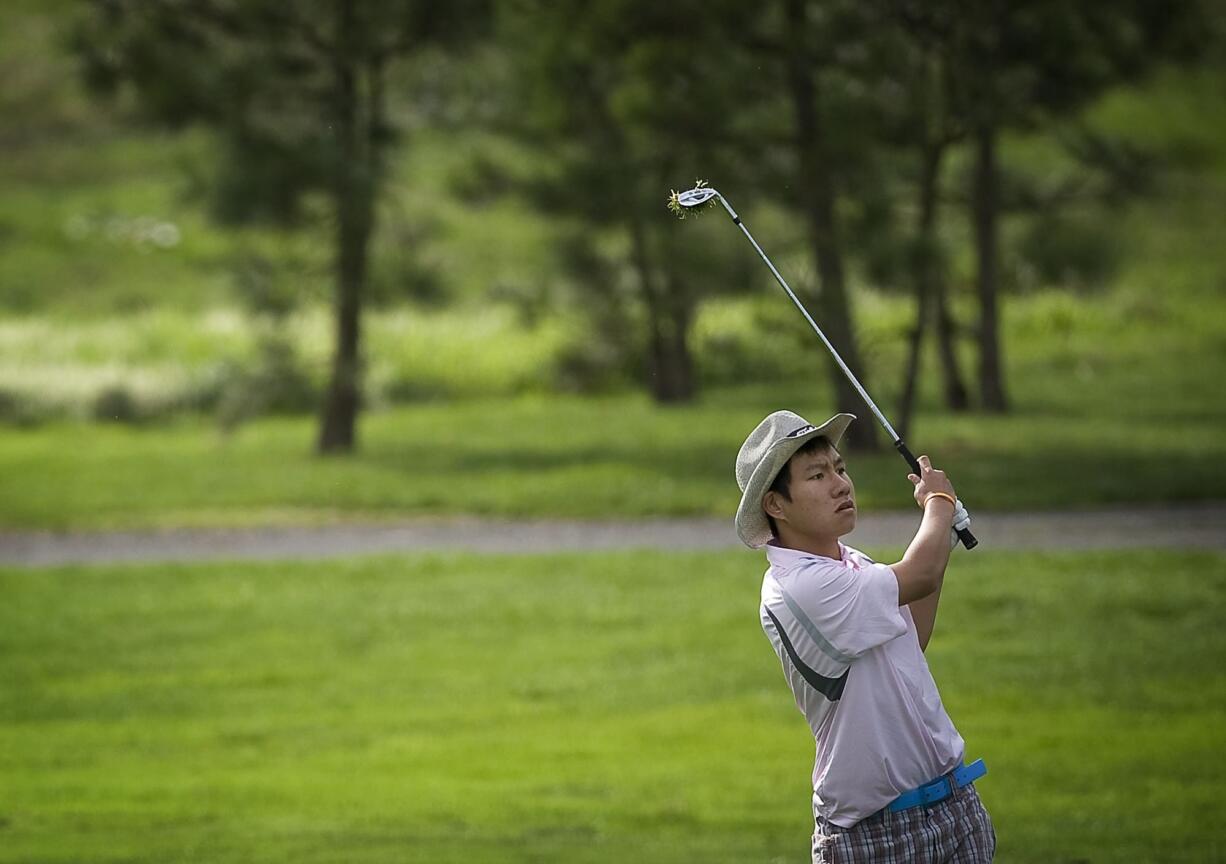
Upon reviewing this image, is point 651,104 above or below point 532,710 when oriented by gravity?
above

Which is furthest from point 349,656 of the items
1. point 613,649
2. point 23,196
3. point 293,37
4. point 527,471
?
point 23,196

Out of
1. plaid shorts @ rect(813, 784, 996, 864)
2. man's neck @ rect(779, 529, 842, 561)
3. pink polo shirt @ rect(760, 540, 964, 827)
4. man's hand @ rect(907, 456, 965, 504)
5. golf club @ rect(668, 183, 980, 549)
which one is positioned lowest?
plaid shorts @ rect(813, 784, 996, 864)

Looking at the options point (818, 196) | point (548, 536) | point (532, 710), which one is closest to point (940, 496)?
point (532, 710)

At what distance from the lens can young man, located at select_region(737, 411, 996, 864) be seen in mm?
4105

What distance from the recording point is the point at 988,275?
26531mm

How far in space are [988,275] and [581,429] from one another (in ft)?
19.5

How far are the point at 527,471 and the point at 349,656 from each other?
30.0 feet

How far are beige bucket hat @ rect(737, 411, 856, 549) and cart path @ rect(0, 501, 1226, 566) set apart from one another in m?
11.0

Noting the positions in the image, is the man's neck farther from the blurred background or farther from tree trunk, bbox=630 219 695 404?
tree trunk, bbox=630 219 695 404

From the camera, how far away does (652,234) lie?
22.8 meters

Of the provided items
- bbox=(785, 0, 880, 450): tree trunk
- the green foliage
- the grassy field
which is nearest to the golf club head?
the grassy field

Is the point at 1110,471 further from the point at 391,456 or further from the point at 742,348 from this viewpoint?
the point at 391,456

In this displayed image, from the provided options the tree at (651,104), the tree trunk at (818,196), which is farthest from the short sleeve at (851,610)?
the tree at (651,104)

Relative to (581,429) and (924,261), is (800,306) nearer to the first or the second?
(924,261)
